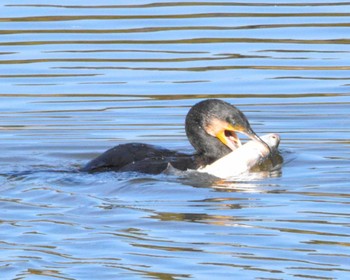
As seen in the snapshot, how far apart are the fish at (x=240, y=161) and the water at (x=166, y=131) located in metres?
0.24

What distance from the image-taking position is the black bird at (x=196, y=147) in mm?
12805

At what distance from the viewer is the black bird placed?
42.0ft

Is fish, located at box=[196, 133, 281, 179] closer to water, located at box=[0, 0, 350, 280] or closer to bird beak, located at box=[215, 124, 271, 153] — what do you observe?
bird beak, located at box=[215, 124, 271, 153]

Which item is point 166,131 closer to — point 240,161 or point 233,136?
point 233,136

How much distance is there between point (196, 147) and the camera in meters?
13.4

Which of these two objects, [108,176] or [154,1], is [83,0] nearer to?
[154,1]

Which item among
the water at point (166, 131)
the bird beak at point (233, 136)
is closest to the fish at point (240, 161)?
the bird beak at point (233, 136)

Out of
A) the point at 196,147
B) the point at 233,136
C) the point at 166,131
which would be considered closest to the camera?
the point at 196,147

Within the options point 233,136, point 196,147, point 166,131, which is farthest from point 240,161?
point 166,131

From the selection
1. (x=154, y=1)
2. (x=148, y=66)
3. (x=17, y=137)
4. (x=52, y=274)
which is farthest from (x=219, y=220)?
(x=154, y=1)

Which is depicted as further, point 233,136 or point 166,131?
point 166,131

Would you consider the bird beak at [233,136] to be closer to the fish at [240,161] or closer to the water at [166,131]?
the fish at [240,161]

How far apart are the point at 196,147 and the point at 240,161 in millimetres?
665

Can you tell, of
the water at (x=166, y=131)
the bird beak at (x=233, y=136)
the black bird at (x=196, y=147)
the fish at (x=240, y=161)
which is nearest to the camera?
the water at (x=166, y=131)
